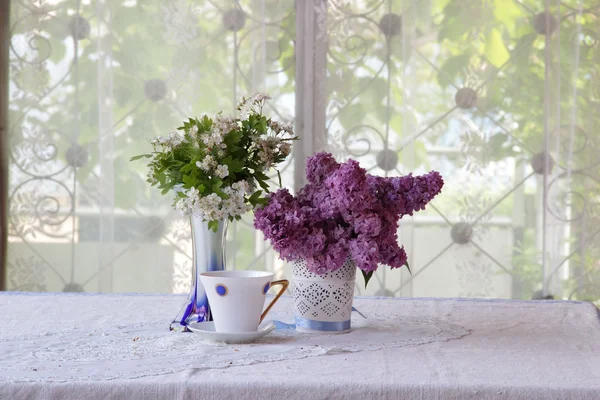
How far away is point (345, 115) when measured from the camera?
7.61 ft

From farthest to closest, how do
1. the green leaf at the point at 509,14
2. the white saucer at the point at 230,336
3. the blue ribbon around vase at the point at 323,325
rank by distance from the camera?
the green leaf at the point at 509,14, the blue ribbon around vase at the point at 323,325, the white saucer at the point at 230,336

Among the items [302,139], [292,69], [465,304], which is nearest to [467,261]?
[302,139]

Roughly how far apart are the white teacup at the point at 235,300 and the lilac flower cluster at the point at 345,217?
0.25 ft

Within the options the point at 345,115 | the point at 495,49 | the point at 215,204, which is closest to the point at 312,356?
the point at 215,204

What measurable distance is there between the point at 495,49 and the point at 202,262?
1.54m

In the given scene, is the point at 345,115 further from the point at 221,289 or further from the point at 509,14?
the point at 221,289

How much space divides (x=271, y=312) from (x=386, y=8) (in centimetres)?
135

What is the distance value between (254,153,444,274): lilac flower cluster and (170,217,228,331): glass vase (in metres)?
0.09

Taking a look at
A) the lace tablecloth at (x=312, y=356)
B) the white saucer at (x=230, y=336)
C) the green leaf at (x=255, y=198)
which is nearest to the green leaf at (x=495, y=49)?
the lace tablecloth at (x=312, y=356)

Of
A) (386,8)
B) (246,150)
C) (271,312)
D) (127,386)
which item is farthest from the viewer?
(386,8)

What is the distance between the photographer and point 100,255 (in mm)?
2371

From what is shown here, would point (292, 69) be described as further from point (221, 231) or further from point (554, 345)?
point (554, 345)

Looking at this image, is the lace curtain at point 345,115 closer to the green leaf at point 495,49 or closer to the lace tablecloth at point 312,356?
the green leaf at point 495,49

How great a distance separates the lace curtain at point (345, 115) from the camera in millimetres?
2285
